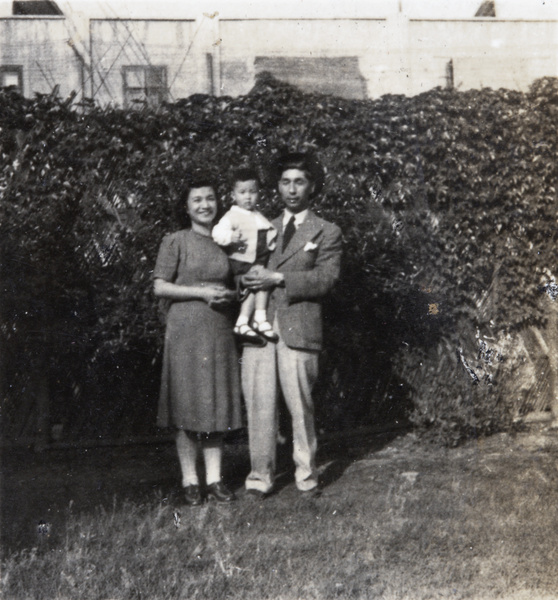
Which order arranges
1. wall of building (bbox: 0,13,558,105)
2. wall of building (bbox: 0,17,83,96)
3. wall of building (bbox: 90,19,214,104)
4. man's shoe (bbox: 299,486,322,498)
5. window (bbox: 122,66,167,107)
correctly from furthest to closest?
wall of building (bbox: 0,17,83,96)
wall of building (bbox: 0,13,558,105)
wall of building (bbox: 90,19,214,104)
window (bbox: 122,66,167,107)
man's shoe (bbox: 299,486,322,498)

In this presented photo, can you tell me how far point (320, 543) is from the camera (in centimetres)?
337

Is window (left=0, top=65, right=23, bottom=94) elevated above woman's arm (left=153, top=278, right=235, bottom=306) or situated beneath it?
elevated above

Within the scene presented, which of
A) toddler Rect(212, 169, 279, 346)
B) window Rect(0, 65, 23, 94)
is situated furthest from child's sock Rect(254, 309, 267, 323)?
window Rect(0, 65, 23, 94)

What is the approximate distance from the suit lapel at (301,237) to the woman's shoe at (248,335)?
0.44m

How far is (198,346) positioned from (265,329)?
0.41 meters

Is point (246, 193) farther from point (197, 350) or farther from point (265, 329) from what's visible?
point (197, 350)

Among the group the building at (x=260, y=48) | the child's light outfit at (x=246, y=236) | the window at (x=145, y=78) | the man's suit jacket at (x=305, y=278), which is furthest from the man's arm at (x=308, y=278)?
the building at (x=260, y=48)

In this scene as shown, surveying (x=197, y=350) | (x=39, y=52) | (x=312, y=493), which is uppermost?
(x=39, y=52)

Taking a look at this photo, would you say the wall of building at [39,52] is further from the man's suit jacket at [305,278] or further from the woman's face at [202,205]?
the man's suit jacket at [305,278]

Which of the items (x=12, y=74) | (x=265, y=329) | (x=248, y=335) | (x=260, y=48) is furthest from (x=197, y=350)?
(x=12, y=74)

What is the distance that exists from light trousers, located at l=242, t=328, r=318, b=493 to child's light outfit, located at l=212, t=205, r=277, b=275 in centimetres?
52

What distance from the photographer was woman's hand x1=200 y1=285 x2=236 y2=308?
12.6ft

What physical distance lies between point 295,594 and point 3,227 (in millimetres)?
3534

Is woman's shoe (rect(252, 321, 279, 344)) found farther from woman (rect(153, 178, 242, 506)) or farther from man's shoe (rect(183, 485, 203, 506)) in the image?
man's shoe (rect(183, 485, 203, 506))
